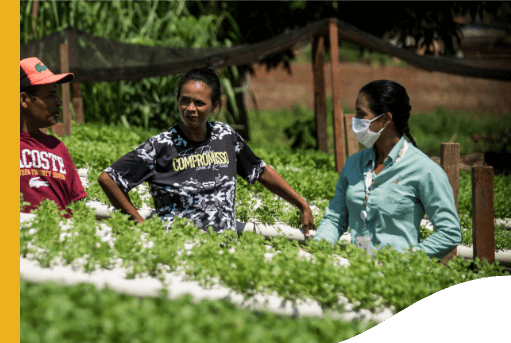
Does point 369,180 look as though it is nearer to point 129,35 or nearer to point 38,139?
point 38,139

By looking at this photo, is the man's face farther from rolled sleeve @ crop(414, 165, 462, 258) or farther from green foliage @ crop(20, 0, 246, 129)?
Result: green foliage @ crop(20, 0, 246, 129)

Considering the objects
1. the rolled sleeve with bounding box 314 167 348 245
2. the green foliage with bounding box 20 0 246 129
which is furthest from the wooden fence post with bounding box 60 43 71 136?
the rolled sleeve with bounding box 314 167 348 245

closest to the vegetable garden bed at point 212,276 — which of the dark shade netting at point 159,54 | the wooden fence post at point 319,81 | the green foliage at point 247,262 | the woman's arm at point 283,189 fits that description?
the green foliage at point 247,262

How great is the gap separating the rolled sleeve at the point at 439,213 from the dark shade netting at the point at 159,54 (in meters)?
3.91

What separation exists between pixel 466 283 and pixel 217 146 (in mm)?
1550

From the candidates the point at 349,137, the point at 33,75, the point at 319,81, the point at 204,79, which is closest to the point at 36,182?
the point at 33,75

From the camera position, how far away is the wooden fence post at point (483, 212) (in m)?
2.66

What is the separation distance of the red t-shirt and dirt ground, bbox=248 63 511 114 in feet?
67.0

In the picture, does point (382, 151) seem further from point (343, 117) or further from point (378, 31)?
point (378, 31)

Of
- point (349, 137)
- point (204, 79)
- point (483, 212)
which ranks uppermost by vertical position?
point (204, 79)

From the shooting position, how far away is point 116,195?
112 inches

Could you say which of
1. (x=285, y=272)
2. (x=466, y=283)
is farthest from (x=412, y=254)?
(x=285, y=272)

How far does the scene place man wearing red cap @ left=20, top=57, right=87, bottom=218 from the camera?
110 inches

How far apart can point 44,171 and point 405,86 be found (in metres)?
22.8
